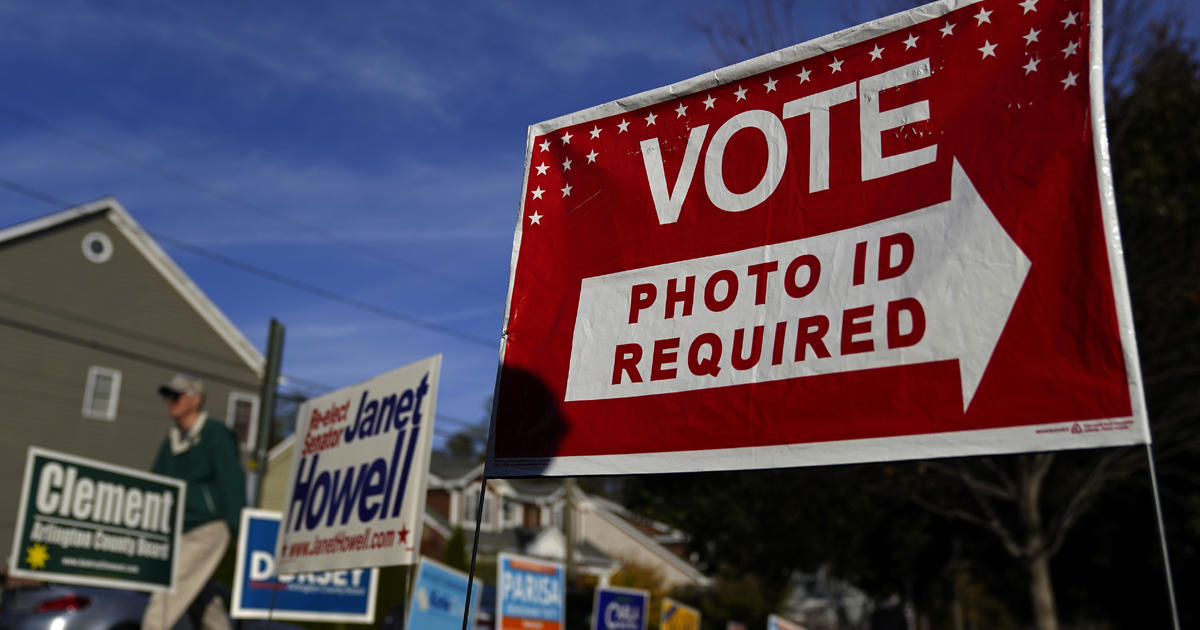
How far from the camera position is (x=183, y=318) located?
102 feet

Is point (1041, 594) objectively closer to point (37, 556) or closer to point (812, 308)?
point (37, 556)

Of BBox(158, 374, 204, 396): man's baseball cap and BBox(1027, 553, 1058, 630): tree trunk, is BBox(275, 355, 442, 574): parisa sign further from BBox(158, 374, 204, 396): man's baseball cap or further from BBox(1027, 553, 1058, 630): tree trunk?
BBox(1027, 553, 1058, 630): tree trunk

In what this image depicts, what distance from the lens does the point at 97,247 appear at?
2917 centimetres

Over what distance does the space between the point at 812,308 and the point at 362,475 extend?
3846mm

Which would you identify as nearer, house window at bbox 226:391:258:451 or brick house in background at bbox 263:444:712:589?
house window at bbox 226:391:258:451

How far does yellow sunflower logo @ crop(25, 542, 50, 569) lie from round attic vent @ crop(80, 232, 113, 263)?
23980mm

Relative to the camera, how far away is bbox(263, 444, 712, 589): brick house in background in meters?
39.4

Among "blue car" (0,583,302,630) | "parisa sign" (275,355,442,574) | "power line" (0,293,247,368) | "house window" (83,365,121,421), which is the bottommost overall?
"blue car" (0,583,302,630)

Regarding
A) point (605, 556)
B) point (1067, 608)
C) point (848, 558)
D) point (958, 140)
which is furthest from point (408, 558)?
point (605, 556)

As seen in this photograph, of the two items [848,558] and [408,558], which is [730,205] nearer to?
[408,558]

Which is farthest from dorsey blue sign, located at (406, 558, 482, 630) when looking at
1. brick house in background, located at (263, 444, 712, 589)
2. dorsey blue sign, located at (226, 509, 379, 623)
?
brick house in background, located at (263, 444, 712, 589)

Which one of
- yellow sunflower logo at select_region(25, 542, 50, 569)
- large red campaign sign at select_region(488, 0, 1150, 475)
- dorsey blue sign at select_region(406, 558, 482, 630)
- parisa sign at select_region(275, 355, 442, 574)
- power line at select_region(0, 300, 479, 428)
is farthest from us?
power line at select_region(0, 300, 479, 428)

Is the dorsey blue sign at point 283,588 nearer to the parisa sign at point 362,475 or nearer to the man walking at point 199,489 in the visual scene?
the man walking at point 199,489

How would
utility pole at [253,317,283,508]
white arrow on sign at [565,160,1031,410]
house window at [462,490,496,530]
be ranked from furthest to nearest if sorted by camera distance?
house window at [462,490,496,530], utility pole at [253,317,283,508], white arrow on sign at [565,160,1031,410]
